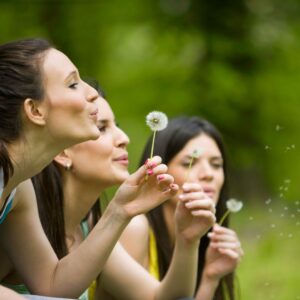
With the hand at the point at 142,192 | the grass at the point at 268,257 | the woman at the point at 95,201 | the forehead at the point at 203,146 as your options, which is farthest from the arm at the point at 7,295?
the grass at the point at 268,257

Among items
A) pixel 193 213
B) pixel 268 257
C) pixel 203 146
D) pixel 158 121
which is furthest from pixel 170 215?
pixel 268 257

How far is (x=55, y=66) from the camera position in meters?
2.03

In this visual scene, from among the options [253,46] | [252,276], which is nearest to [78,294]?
[252,276]

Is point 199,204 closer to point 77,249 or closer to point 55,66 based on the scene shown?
point 77,249

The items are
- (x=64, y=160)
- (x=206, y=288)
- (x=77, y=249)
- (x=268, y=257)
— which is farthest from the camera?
(x=268, y=257)

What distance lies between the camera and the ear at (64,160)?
2.43m

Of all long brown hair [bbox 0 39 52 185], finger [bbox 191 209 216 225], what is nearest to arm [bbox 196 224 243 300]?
finger [bbox 191 209 216 225]

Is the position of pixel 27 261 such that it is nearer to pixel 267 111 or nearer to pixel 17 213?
pixel 17 213

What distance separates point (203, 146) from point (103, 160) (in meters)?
0.66

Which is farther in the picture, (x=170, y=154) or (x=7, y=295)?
(x=170, y=154)

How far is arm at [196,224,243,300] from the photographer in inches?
102

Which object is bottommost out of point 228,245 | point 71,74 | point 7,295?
point 7,295

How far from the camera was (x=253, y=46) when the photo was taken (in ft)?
22.8

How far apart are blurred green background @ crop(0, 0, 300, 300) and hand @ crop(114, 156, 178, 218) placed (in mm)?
3992
